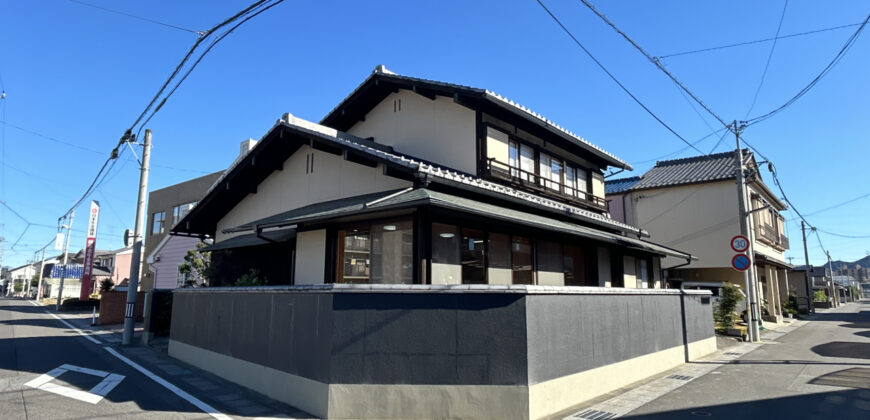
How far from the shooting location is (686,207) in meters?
24.9

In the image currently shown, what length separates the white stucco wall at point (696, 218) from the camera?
76.4 feet

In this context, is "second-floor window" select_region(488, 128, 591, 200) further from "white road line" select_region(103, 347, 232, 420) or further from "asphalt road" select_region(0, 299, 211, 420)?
"asphalt road" select_region(0, 299, 211, 420)

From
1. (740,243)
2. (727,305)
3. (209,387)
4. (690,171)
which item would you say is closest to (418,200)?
(209,387)

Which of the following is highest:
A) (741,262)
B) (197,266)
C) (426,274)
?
(741,262)

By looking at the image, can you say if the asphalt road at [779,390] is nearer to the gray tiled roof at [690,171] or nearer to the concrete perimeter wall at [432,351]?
the concrete perimeter wall at [432,351]

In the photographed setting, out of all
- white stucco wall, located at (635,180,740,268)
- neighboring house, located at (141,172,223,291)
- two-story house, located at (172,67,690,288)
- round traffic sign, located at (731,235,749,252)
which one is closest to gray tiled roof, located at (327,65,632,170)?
two-story house, located at (172,67,690,288)

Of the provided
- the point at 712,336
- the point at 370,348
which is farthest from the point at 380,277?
the point at 712,336

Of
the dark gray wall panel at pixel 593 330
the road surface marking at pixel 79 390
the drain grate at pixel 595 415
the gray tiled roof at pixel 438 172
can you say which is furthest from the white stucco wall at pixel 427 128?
the road surface marking at pixel 79 390

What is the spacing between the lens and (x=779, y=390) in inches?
333

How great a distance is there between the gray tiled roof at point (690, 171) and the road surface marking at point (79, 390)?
84.4 feet

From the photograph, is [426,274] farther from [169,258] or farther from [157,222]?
[157,222]

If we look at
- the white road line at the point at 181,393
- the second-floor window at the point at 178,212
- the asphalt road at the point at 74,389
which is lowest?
the white road line at the point at 181,393

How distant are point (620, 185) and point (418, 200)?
2437 centimetres

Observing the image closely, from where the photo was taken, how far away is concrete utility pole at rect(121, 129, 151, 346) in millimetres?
14312
